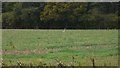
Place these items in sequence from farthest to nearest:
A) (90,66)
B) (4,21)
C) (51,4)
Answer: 1. (51,4)
2. (4,21)
3. (90,66)

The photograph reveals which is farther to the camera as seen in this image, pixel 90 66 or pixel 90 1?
pixel 90 1

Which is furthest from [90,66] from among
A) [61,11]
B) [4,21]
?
[61,11]

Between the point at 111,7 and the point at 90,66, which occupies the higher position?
the point at 90,66

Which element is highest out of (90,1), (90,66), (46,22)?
(90,66)

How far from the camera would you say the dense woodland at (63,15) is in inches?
1332

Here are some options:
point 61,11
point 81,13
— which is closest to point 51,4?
point 61,11

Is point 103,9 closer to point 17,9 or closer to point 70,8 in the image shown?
point 70,8

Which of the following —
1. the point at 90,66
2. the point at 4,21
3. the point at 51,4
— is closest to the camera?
the point at 90,66

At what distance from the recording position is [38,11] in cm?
3462

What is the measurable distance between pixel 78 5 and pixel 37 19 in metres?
4.99

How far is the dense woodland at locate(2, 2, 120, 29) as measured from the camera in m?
33.8

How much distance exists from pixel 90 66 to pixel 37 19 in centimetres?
2704

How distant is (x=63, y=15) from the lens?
35094 millimetres

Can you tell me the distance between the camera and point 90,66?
26.6 feet
